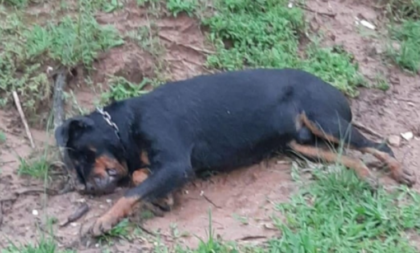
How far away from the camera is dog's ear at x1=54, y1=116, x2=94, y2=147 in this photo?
5789 millimetres

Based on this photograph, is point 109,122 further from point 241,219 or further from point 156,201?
point 241,219

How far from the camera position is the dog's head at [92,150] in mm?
5789

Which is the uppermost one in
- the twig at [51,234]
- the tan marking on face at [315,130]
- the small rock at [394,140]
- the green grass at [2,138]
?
the tan marking on face at [315,130]

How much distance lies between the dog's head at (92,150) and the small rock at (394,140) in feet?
6.23

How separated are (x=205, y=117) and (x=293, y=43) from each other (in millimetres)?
1576

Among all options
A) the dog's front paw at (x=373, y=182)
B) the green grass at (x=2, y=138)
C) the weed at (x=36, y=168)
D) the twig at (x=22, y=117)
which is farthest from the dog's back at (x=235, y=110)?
the green grass at (x=2, y=138)

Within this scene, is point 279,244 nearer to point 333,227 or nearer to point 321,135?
point 333,227

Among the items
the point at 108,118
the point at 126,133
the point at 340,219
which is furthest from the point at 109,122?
the point at 340,219

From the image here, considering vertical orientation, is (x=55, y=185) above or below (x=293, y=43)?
below

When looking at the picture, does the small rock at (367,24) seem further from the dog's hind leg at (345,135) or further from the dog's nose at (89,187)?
the dog's nose at (89,187)

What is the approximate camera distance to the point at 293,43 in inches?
285

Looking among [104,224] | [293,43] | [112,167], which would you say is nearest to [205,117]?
[112,167]

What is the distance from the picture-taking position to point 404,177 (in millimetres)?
5855

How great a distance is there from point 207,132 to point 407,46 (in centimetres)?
227
